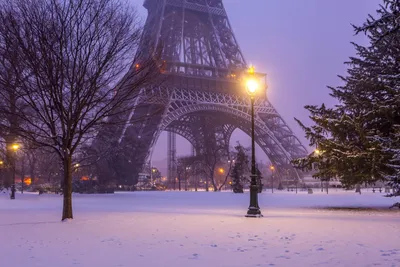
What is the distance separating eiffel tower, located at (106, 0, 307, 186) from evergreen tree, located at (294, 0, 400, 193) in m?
32.4

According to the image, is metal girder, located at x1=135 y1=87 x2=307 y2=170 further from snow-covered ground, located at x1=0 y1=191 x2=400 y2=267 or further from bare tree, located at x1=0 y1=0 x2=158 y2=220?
snow-covered ground, located at x1=0 y1=191 x2=400 y2=267

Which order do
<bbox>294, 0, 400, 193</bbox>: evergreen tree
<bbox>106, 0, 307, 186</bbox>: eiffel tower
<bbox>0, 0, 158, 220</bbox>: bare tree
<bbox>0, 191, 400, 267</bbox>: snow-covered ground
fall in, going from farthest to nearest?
<bbox>106, 0, 307, 186</bbox>: eiffel tower, <bbox>294, 0, 400, 193</bbox>: evergreen tree, <bbox>0, 0, 158, 220</bbox>: bare tree, <bbox>0, 191, 400, 267</bbox>: snow-covered ground

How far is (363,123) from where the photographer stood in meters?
21.5

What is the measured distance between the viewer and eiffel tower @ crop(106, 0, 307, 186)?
5584cm

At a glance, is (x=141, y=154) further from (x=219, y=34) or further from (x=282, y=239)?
(x=282, y=239)

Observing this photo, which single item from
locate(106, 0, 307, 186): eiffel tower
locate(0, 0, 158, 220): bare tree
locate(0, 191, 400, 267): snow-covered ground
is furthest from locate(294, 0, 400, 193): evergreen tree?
locate(106, 0, 307, 186): eiffel tower

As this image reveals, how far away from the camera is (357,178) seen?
22.7m

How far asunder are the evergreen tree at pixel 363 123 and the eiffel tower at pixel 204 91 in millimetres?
32412

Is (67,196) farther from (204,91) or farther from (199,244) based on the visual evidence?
(204,91)

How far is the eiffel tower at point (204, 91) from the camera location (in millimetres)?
55844

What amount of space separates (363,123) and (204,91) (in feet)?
132

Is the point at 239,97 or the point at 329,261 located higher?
the point at 239,97

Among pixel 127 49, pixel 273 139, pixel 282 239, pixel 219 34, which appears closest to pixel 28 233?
pixel 282 239

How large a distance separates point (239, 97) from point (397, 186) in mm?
45597
